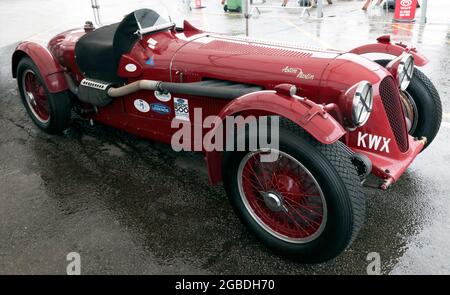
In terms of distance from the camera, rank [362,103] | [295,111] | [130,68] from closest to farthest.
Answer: [295,111] < [362,103] < [130,68]

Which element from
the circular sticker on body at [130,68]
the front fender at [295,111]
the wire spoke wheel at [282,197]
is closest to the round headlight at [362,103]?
the front fender at [295,111]

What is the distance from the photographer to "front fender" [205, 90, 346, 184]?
208cm

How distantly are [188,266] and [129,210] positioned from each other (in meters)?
0.82

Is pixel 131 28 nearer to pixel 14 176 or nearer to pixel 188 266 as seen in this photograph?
pixel 14 176

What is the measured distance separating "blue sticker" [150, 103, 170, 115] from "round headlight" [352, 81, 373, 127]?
161 centimetres

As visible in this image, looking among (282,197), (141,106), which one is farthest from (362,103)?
(141,106)

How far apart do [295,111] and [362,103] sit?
0.45 meters

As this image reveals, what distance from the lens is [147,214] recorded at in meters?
2.97

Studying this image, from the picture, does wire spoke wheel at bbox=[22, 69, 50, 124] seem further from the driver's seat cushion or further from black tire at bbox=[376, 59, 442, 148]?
black tire at bbox=[376, 59, 442, 148]

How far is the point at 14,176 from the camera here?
3580 mm

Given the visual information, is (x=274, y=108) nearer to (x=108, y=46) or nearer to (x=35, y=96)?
(x=108, y=46)

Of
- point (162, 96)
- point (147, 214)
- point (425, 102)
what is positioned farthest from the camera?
point (162, 96)

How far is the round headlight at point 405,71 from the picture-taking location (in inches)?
111
